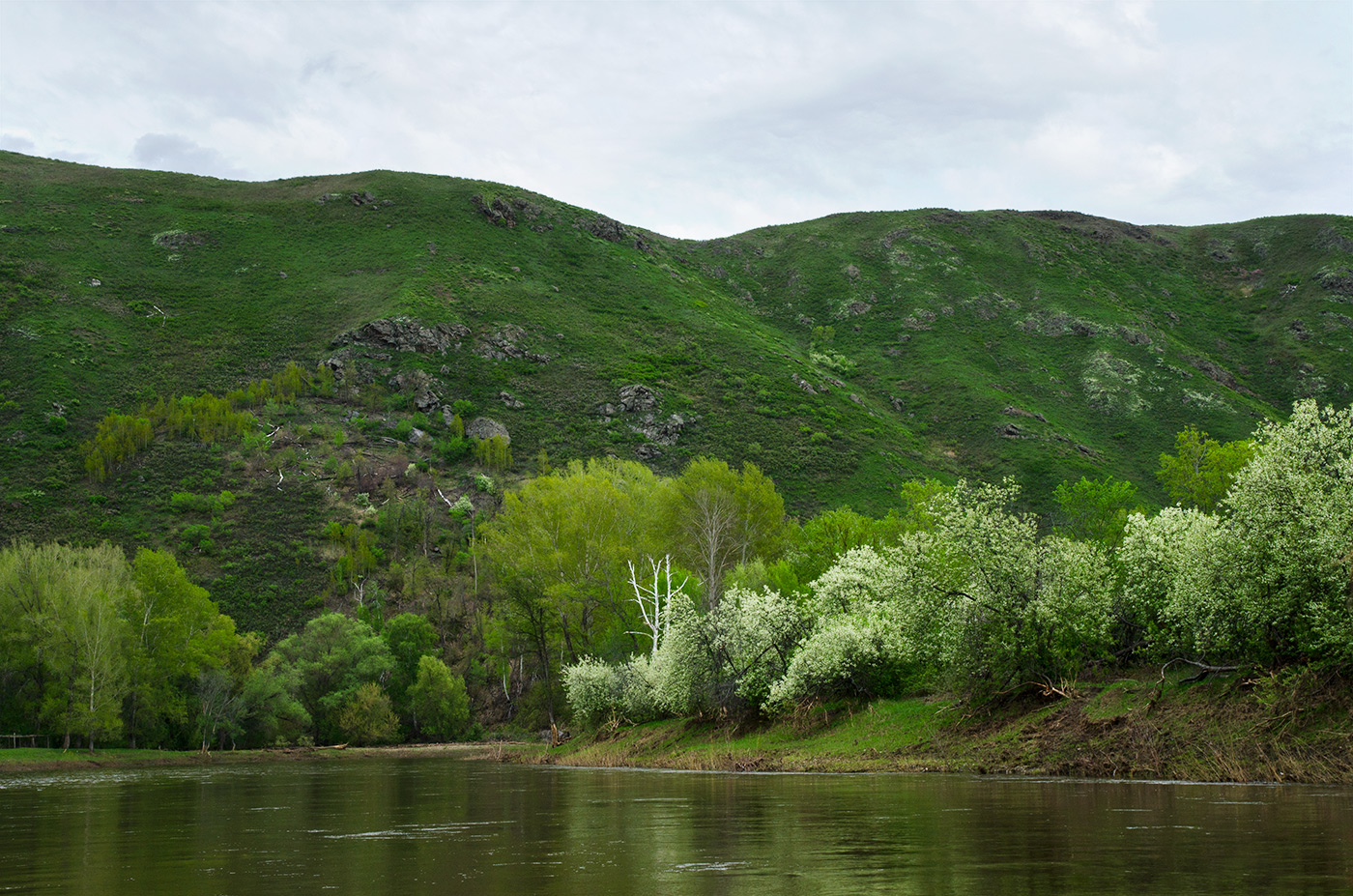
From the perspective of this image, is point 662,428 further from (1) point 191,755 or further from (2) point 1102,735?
(2) point 1102,735

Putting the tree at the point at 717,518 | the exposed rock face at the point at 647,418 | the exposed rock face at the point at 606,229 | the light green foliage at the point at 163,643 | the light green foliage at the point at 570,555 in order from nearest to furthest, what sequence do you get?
1. the light green foliage at the point at 570,555
2. the tree at the point at 717,518
3. the light green foliage at the point at 163,643
4. the exposed rock face at the point at 647,418
5. the exposed rock face at the point at 606,229

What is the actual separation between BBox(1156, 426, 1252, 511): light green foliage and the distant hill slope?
72.5 ft

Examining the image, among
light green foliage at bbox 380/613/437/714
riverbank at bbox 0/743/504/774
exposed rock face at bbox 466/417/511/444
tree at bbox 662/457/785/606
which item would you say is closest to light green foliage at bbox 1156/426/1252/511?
tree at bbox 662/457/785/606

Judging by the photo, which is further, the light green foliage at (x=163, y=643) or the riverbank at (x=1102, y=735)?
the light green foliage at (x=163, y=643)

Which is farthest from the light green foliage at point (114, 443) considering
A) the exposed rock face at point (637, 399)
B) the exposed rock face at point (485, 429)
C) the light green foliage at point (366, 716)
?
the exposed rock face at point (637, 399)

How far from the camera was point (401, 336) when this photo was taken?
132375mm

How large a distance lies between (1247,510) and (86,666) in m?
73.9

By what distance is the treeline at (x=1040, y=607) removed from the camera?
2505cm

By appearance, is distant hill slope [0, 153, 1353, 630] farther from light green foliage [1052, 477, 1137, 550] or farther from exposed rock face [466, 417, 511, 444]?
light green foliage [1052, 477, 1137, 550]

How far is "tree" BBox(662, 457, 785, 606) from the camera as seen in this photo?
2660 inches

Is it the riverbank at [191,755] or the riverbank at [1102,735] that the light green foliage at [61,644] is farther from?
the riverbank at [1102,735]

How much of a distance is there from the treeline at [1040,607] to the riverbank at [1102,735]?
35.7 inches

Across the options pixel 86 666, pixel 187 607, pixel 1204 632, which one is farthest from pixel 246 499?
pixel 1204 632

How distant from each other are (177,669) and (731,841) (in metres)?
70.0
